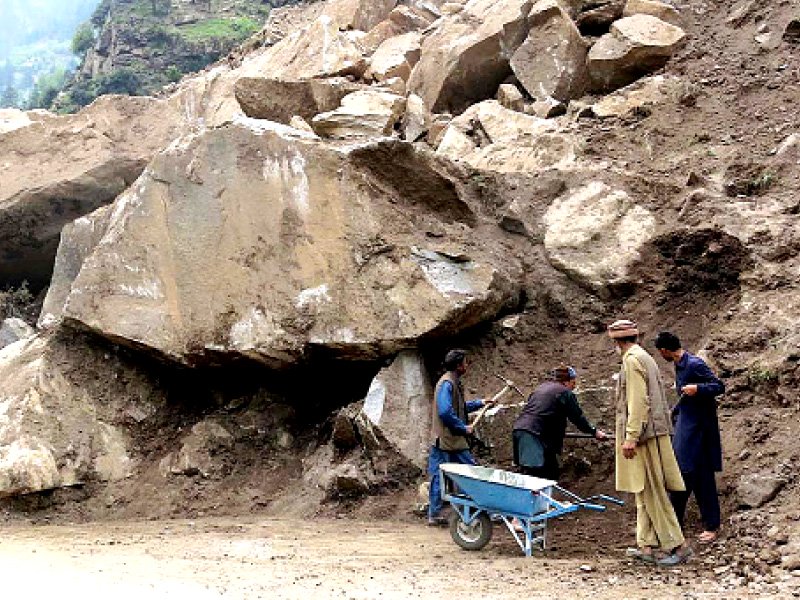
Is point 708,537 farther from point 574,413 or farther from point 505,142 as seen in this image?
point 505,142

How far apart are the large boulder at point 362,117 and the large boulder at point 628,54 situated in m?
2.66

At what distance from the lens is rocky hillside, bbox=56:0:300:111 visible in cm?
4453

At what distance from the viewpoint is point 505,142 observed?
34.4 feet

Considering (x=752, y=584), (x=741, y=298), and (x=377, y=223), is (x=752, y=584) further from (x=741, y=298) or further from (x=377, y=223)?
(x=377, y=223)

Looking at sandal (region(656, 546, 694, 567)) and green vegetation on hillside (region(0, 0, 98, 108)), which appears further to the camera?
green vegetation on hillside (region(0, 0, 98, 108))

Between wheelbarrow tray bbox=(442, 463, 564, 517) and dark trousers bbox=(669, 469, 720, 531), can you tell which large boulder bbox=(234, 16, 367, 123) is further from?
dark trousers bbox=(669, 469, 720, 531)

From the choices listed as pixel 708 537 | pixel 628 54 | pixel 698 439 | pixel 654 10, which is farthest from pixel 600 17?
pixel 708 537

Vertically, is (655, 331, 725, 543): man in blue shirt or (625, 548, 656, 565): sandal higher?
(655, 331, 725, 543): man in blue shirt

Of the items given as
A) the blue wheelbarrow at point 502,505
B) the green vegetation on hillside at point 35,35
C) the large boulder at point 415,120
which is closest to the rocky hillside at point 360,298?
the blue wheelbarrow at point 502,505

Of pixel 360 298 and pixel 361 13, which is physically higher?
pixel 361 13

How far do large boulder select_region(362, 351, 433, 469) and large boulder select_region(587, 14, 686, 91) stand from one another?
578 centimetres

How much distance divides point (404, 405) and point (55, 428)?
11.0 feet

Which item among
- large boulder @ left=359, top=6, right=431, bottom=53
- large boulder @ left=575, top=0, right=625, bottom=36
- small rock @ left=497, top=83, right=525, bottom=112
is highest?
large boulder @ left=359, top=6, right=431, bottom=53

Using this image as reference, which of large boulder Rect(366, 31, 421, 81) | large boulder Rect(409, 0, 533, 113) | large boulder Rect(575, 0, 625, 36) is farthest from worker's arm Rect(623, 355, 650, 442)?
large boulder Rect(366, 31, 421, 81)
